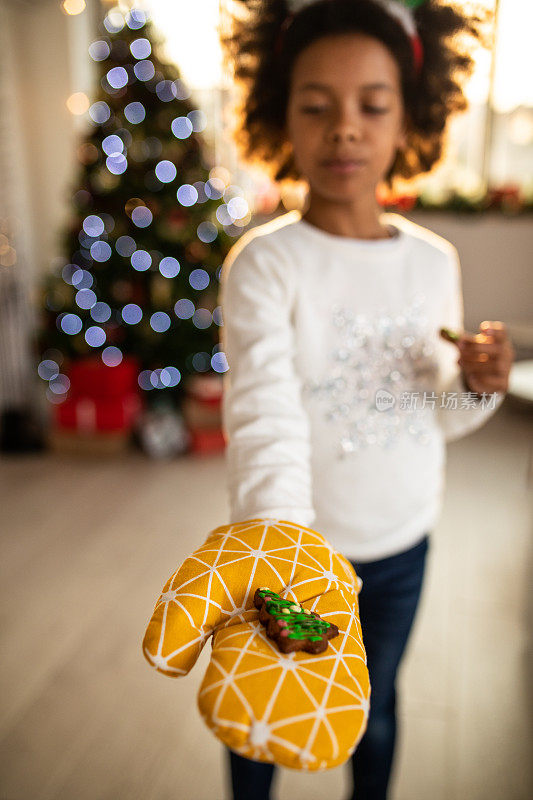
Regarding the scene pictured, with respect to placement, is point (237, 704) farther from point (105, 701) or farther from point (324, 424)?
point (105, 701)

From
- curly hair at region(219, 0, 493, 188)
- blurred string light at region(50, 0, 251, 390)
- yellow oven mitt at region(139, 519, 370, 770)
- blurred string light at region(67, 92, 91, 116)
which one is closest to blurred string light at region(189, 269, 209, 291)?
blurred string light at region(50, 0, 251, 390)

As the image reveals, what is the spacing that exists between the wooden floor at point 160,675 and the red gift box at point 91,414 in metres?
0.37

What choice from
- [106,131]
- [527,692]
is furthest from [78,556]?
[106,131]

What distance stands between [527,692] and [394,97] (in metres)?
1.26

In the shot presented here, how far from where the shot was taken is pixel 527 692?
1.34 m

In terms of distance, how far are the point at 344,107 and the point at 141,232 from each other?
2.25 metres

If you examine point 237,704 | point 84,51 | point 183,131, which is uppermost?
point 84,51

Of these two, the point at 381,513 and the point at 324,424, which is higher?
the point at 324,424

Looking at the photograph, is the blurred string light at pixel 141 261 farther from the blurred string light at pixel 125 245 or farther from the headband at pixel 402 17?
the headband at pixel 402 17

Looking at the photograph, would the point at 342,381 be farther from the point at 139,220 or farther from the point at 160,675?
the point at 139,220

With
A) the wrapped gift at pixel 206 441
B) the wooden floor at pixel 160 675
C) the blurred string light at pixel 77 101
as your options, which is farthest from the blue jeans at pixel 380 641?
the blurred string light at pixel 77 101

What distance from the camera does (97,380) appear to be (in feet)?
8.61

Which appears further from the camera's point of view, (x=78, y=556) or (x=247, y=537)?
(x=78, y=556)

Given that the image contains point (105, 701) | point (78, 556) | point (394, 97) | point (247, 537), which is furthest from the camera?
point (78, 556)
